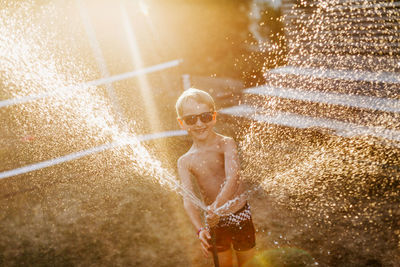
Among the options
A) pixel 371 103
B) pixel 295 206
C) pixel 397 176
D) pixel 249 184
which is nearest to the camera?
pixel 295 206

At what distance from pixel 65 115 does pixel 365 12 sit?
5.40 metres

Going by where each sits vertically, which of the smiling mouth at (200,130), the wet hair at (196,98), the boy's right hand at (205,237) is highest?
the wet hair at (196,98)

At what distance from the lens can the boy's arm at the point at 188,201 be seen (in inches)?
86.6

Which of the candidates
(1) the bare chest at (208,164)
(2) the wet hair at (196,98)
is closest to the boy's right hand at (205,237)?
(1) the bare chest at (208,164)

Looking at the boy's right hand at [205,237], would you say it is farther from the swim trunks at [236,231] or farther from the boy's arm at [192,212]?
the swim trunks at [236,231]

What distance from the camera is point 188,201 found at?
87.5 inches

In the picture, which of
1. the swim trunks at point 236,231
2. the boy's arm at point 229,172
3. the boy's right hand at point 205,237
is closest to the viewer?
the boy's right hand at point 205,237

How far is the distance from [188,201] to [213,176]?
0.24 m

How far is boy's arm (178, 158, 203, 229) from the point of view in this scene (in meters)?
2.20

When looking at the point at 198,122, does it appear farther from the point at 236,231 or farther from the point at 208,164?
the point at 236,231

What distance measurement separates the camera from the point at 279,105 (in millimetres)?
5301

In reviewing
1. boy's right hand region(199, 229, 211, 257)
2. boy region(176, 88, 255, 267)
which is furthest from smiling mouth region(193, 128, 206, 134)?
boy's right hand region(199, 229, 211, 257)

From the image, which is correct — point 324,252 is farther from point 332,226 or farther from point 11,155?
point 11,155

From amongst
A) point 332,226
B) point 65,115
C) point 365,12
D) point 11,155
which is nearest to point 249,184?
point 332,226
